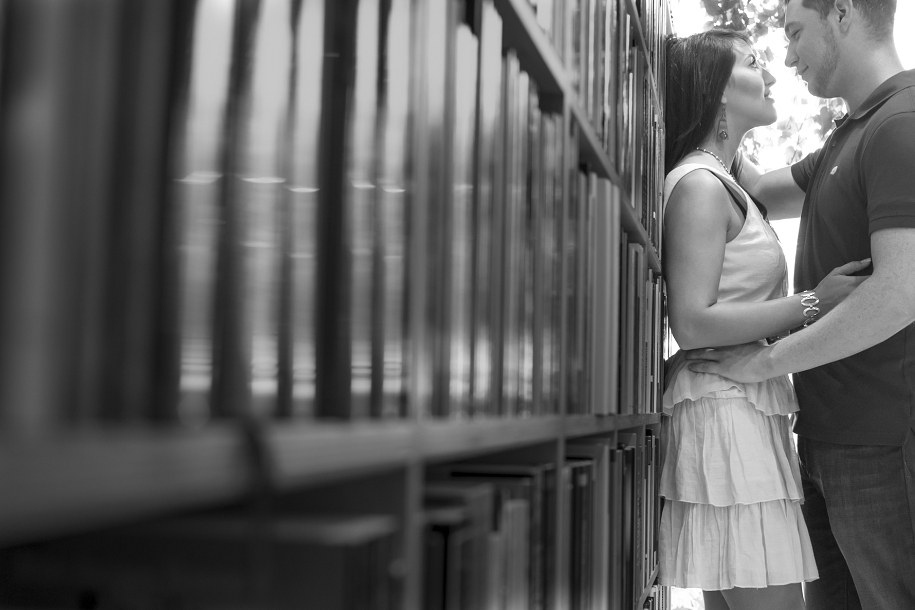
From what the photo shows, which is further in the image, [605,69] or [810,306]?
[810,306]

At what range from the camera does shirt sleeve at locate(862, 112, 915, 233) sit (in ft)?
4.81

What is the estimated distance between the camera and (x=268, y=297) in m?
0.36

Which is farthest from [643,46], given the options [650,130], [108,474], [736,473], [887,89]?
[108,474]

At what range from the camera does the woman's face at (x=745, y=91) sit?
1.99m

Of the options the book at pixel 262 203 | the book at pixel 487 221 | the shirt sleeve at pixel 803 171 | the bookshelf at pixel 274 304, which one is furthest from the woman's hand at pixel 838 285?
the book at pixel 262 203

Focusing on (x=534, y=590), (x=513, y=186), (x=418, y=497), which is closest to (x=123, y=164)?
(x=418, y=497)

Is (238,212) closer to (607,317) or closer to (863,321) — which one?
(607,317)

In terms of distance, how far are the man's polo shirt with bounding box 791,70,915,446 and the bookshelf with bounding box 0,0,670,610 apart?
3.07ft

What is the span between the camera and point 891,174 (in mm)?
1515

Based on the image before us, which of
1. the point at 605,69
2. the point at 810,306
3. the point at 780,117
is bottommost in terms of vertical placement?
the point at 810,306

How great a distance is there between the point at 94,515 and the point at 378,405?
0.22 metres

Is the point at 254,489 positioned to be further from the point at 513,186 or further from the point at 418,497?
the point at 513,186

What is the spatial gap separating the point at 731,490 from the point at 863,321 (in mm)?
380

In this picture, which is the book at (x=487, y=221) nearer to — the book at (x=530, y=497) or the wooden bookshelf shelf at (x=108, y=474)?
the book at (x=530, y=497)
